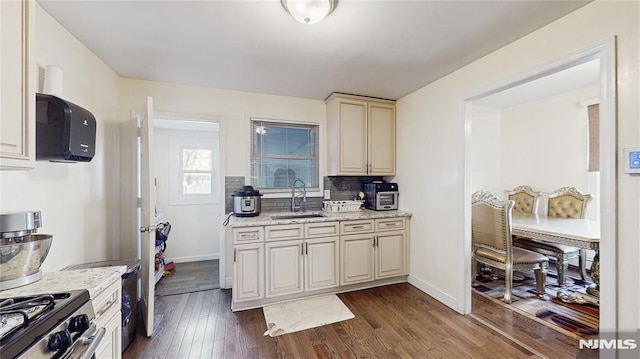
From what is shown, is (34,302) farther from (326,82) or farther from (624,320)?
(624,320)

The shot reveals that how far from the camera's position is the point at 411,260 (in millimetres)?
3154

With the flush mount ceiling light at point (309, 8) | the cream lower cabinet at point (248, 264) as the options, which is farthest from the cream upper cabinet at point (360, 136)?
the flush mount ceiling light at point (309, 8)

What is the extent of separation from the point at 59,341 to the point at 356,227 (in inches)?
96.5

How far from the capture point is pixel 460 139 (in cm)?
244

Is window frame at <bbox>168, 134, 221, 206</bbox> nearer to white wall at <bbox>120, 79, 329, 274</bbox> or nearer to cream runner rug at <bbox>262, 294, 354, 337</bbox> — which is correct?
white wall at <bbox>120, 79, 329, 274</bbox>

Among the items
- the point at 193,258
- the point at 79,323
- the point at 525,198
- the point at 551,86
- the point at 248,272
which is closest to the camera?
the point at 79,323

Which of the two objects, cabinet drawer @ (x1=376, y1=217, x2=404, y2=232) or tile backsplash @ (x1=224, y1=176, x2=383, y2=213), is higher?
tile backsplash @ (x1=224, y1=176, x2=383, y2=213)

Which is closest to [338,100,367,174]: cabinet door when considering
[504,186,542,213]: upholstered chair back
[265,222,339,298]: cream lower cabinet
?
[265,222,339,298]: cream lower cabinet

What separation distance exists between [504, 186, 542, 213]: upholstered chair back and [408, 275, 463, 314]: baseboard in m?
2.11

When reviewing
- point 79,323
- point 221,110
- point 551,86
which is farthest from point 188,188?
point 551,86

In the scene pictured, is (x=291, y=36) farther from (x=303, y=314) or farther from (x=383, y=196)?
(x=303, y=314)

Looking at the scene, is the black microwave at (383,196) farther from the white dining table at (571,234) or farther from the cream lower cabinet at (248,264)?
the cream lower cabinet at (248,264)

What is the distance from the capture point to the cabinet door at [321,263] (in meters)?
2.72

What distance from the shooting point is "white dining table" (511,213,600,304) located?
7.27 feet
